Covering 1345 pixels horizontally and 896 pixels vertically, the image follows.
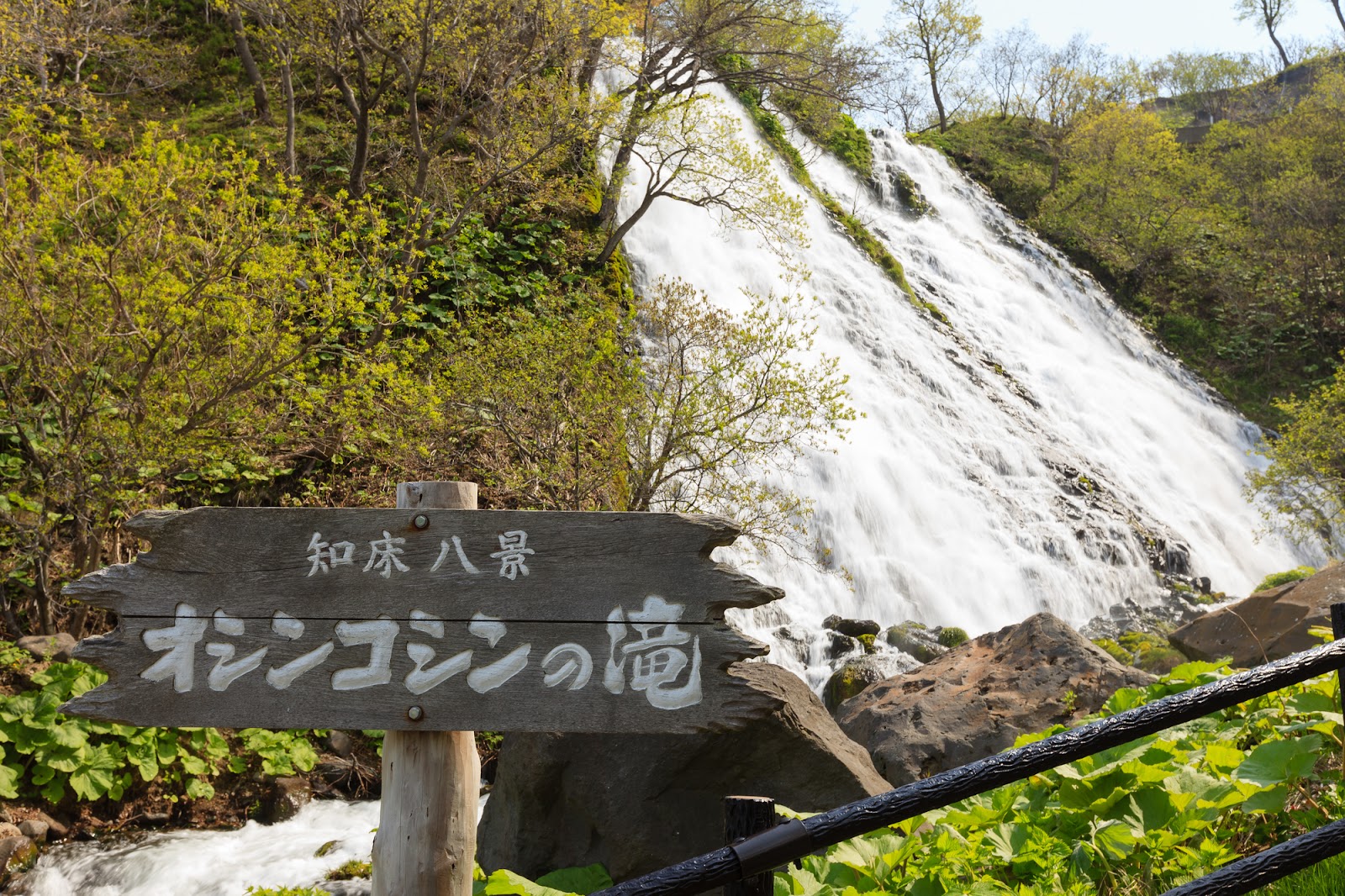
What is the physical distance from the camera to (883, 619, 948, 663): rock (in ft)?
29.2

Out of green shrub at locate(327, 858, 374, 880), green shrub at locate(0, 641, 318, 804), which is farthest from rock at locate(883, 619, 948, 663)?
green shrub at locate(0, 641, 318, 804)

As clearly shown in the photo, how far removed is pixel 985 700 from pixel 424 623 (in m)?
4.56

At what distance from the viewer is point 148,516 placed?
197 cm

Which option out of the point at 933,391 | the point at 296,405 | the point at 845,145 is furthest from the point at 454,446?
the point at 845,145

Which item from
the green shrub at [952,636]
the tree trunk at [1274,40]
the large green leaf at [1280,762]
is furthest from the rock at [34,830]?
the tree trunk at [1274,40]

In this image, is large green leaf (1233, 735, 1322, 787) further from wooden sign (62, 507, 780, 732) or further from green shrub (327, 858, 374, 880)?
green shrub (327, 858, 374, 880)

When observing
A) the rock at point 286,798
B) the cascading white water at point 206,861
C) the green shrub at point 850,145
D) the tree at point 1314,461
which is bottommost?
the cascading white water at point 206,861

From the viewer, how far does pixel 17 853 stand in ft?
16.4

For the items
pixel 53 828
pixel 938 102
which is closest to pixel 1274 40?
pixel 938 102

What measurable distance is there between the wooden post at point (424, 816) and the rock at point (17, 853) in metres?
4.37

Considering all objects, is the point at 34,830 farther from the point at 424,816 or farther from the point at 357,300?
the point at 424,816

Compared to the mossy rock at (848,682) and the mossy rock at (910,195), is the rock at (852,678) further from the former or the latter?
the mossy rock at (910,195)

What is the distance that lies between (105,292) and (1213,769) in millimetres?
6510

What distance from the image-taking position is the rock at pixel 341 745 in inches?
258
